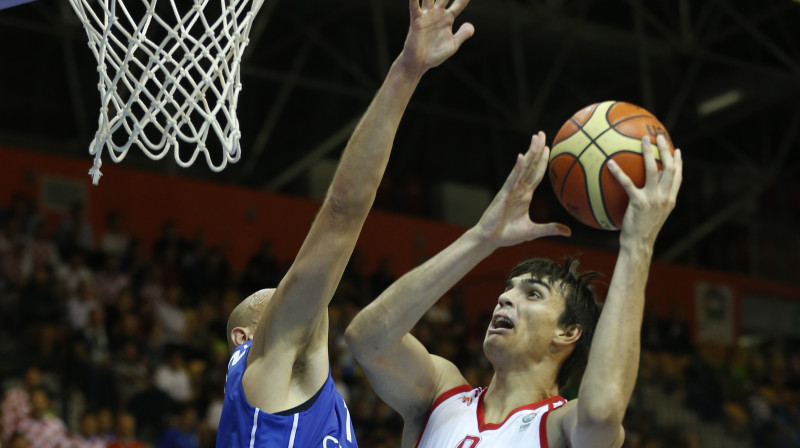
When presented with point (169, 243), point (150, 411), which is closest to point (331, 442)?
point (150, 411)

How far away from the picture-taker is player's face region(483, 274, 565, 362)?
3.55 meters

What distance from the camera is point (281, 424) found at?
308 cm

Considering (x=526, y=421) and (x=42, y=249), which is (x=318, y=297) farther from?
(x=42, y=249)

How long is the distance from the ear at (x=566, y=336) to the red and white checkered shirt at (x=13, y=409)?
216 inches

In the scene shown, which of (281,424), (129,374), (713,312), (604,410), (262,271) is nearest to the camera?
(604,410)

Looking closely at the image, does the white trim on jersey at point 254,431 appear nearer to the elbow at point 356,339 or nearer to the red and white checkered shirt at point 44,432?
the elbow at point 356,339

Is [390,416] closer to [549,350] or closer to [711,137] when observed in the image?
[549,350]

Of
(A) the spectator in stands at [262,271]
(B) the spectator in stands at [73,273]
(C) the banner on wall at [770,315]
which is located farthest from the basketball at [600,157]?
(C) the banner on wall at [770,315]

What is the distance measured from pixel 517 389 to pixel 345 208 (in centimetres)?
97

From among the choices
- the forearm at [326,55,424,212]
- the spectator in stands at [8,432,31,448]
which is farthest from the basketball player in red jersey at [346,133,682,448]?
the spectator in stands at [8,432,31,448]

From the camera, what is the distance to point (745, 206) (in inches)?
722

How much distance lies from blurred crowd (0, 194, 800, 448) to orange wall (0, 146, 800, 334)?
1.26ft

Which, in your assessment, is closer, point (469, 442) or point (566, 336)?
point (469, 442)

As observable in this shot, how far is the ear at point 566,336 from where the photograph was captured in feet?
11.8
